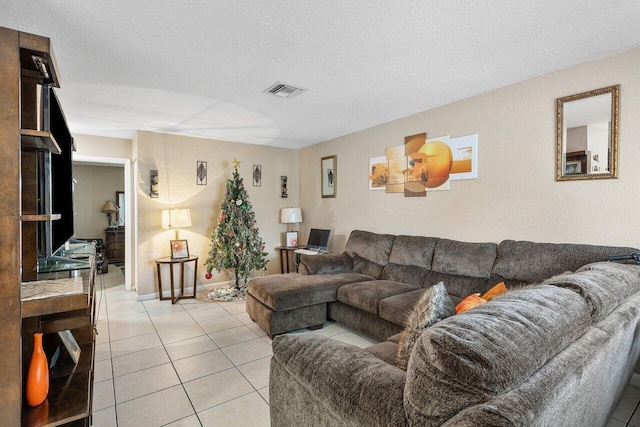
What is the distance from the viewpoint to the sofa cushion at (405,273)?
3.20m

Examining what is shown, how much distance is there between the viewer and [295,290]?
10.2 ft

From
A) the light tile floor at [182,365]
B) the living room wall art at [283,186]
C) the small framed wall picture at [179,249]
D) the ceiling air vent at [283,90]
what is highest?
the ceiling air vent at [283,90]

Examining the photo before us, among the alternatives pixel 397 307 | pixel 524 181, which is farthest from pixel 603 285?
pixel 524 181

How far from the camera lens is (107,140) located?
15.1ft

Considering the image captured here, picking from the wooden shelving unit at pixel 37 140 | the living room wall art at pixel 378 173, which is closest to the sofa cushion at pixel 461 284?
the living room wall art at pixel 378 173

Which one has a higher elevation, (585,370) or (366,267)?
(585,370)

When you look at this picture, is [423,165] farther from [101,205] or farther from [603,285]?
[101,205]

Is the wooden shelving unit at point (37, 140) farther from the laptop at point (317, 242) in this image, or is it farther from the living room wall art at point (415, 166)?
the laptop at point (317, 242)

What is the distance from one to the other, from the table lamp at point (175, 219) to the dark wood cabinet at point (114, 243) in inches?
129

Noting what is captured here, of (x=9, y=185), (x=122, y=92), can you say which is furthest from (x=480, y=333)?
(x=122, y=92)

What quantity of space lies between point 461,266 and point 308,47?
7.53ft

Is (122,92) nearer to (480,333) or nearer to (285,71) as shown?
(285,71)

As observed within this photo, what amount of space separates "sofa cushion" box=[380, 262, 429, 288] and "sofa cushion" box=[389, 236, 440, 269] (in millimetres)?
45

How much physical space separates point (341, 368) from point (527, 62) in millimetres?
2621
